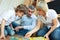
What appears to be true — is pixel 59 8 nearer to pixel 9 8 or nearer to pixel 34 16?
pixel 34 16

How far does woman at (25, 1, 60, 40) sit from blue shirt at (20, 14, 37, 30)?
0.12ft

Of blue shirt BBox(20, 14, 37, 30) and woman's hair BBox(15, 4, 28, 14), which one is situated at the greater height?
woman's hair BBox(15, 4, 28, 14)

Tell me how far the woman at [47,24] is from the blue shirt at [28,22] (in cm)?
Answer: 4

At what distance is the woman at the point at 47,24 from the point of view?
5.39 ft

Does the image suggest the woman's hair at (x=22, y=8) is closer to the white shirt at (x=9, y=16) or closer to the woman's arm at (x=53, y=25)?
the white shirt at (x=9, y=16)

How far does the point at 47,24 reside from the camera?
5.48ft

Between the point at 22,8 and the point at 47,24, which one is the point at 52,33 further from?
the point at 22,8

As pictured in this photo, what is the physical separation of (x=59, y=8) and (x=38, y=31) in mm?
286

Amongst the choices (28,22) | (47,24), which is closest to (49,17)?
(47,24)

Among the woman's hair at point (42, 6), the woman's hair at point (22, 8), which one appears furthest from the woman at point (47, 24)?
the woman's hair at point (22, 8)

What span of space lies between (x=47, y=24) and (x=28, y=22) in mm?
169

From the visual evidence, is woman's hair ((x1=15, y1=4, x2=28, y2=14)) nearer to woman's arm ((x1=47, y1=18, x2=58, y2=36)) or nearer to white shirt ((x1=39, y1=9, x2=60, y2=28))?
white shirt ((x1=39, y1=9, x2=60, y2=28))

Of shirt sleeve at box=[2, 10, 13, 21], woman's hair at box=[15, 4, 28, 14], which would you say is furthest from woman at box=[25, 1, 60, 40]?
shirt sleeve at box=[2, 10, 13, 21]

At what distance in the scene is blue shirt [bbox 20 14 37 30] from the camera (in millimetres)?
1668
